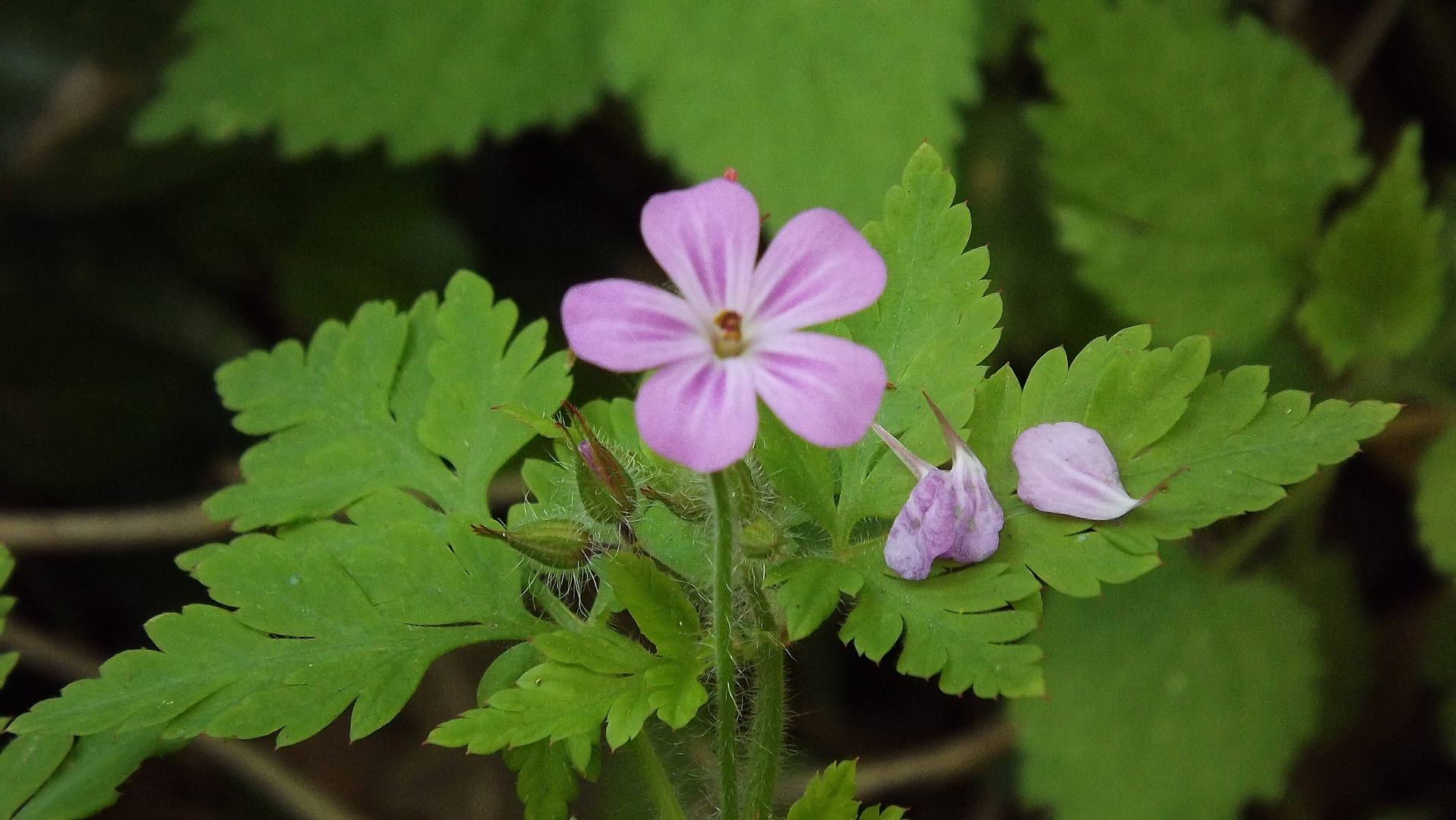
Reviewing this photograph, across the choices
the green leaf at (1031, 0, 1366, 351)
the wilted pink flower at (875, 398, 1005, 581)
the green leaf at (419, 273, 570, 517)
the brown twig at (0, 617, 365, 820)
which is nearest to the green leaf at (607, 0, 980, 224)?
the green leaf at (1031, 0, 1366, 351)

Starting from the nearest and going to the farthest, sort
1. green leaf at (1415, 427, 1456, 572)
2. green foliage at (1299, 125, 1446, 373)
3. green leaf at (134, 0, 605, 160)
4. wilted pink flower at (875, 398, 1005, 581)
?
wilted pink flower at (875, 398, 1005, 581), green leaf at (1415, 427, 1456, 572), green foliage at (1299, 125, 1446, 373), green leaf at (134, 0, 605, 160)

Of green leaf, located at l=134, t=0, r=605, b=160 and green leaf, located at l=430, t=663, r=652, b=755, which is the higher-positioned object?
green leaf, located at l=134, t=0, r=605, b=160

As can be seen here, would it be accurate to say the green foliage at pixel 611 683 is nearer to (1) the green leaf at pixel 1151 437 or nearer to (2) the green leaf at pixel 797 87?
(1) the green leaf at pixel 1151 437

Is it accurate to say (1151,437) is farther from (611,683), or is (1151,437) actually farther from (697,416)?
(611,683)

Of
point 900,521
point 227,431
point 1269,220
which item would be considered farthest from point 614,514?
point 227,431

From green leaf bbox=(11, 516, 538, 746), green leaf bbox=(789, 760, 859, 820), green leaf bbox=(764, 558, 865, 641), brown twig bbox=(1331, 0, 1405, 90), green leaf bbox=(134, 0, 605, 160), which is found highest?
brown twig bbox=(1331, 0, 1405, 90)

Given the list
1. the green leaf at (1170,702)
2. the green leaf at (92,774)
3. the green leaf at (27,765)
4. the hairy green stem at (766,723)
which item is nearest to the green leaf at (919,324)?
the hairy green stem at (766,723)

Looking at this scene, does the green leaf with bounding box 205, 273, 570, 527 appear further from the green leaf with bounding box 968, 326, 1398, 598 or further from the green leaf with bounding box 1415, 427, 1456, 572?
the green leaf with bounding box 1415, 427, 1456, 572
